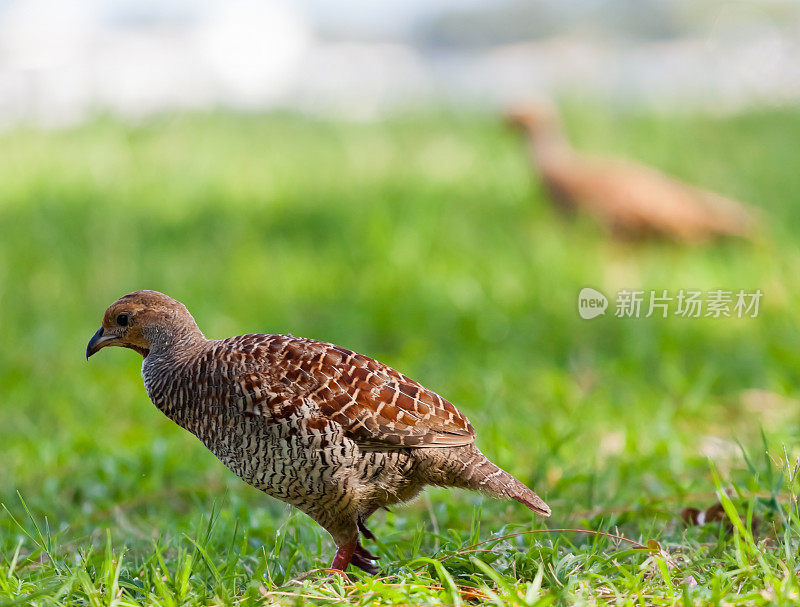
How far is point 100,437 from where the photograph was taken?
207 inches

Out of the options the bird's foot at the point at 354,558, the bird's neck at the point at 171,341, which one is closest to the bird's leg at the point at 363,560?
the bird's foot at the point at 354,558

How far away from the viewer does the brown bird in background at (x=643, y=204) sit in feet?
25.5

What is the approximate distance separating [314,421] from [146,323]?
2.24 ft

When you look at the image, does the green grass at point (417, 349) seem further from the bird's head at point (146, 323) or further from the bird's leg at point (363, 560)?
the bird's head at point (146, 323)

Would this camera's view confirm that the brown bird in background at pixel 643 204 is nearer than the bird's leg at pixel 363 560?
No

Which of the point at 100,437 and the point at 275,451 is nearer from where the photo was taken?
the point at 275,451

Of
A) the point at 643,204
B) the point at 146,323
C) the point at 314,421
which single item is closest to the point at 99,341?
the point at 146,323

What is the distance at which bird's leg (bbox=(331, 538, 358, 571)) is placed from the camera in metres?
3.09

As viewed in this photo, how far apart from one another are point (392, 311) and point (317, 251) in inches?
43.9

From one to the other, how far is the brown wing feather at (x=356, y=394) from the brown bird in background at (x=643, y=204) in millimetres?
5001

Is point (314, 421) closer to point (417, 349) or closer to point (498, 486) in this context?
point (498, 486)

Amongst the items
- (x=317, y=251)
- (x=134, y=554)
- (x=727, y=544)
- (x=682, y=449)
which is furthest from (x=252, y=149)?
(x=727, y=544)

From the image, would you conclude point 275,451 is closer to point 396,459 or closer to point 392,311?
point 396,459

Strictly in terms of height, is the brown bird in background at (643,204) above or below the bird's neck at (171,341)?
below
